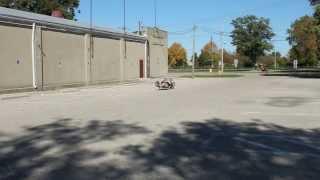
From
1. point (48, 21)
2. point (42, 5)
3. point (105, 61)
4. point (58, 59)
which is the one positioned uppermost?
point (42, 5)

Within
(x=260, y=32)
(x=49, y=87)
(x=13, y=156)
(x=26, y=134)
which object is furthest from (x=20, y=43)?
(x=260, y=32)

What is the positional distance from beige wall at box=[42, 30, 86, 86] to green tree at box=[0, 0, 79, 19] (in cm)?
2968

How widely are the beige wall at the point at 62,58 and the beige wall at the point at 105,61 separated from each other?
245 centimetres

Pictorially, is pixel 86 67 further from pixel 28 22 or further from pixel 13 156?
pixel 13 156

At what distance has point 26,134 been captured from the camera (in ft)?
43.5

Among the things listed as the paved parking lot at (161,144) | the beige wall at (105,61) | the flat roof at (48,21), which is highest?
the flat roof at (48,21)

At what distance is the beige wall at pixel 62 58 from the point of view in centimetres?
3916

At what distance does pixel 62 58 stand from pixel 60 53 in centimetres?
48

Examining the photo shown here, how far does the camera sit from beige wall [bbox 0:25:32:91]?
112 ft

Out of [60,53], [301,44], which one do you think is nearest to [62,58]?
[60,53]

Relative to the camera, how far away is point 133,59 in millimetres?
59031

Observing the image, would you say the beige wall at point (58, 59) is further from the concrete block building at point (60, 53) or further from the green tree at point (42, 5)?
the green tree at point (42, 5)

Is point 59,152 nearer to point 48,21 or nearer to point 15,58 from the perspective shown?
point 15,58

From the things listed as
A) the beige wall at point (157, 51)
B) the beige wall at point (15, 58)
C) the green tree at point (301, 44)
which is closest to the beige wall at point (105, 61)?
the beige wall at point (15, 58)
